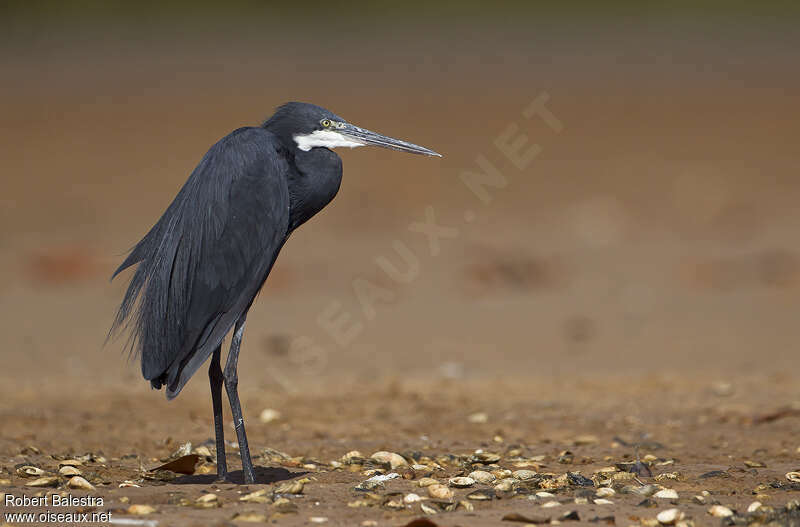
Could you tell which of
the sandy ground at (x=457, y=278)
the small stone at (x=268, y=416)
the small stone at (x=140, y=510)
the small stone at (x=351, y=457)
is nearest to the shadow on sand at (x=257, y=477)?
the sandy ground at (x=457, y=278)

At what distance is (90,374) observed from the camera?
9.45 m

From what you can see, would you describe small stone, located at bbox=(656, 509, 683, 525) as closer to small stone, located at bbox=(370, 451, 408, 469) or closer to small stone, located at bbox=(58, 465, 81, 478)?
small stone, located at bbox=(370, 451, 408, 469)

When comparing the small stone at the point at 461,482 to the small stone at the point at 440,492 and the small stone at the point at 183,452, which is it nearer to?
the small stone at the point at 440,492

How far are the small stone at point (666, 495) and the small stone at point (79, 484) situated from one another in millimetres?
2534

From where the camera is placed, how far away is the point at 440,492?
512cm

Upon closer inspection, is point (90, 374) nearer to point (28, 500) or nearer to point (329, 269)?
point (329, 269)

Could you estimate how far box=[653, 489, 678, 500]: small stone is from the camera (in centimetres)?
511

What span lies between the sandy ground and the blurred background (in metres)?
0.06

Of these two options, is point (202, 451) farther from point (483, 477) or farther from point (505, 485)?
point (505, 485)

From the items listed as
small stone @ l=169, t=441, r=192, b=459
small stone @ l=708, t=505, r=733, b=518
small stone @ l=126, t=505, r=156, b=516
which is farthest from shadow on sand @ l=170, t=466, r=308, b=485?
small stone @ l=708, t=505, r=733, b=518

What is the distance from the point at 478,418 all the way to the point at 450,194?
846 cm

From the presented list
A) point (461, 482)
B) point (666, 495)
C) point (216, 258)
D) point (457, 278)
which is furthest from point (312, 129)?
point (457, 278)

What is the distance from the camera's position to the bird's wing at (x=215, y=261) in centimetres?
543

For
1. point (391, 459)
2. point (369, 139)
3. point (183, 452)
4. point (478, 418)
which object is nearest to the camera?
point (369, 139)
